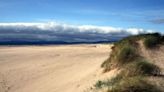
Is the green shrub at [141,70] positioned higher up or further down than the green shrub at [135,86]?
higher up

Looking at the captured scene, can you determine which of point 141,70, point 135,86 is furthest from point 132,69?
point 135,86

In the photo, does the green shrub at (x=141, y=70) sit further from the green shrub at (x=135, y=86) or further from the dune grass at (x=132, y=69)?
the green shrub at (x=135, y=86)

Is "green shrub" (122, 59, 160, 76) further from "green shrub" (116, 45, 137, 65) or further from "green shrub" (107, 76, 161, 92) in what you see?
"green shrub" (116, 45, 137, 65)

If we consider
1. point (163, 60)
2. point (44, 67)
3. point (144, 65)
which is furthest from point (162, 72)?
point (44, 67)

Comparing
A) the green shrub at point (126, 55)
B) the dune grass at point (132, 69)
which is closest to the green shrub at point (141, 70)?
the dune grass at point (132, 69)

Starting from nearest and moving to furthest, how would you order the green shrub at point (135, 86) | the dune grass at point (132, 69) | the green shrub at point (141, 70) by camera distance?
the green shrub at point (135, 86) < the dune grass at point (132, 69) < the green shrub at point (141, 70)

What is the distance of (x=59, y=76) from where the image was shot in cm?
1764

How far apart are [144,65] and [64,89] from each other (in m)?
3.94

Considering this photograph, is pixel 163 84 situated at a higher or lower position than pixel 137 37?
lower

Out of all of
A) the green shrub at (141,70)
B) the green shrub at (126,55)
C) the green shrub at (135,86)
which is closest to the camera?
the green shrub at (135,86)

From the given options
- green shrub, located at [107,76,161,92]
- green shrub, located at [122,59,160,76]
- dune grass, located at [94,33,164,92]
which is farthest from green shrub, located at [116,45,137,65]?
green shrub, located at [107,76,161,92]

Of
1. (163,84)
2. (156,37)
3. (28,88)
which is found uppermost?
(156,37)

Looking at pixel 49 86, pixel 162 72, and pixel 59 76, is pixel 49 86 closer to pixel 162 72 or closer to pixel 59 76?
pixel 59 76

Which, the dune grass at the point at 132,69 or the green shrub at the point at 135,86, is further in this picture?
the dune grass at the point at 132,69
